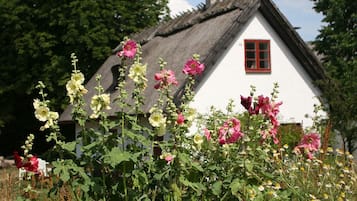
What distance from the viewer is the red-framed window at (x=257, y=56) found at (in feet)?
57.7

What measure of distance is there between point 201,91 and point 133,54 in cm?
1266

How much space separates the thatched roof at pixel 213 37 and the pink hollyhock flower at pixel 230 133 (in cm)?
1125

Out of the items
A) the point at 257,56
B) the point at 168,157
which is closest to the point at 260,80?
the point at 257,56

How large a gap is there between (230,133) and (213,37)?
41.7 ft

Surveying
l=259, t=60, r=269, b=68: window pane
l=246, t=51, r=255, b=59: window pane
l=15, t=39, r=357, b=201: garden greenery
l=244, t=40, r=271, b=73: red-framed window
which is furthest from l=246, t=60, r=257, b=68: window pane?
l=15, t=39, r=357, b=201: garden greenery

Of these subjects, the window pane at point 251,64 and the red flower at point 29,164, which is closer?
the red flower at point 29,164

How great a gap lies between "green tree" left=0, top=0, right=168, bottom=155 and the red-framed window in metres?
9.44

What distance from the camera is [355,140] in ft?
49.5

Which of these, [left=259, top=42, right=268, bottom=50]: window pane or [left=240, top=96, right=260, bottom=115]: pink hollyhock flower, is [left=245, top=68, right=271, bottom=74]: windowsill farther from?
[left=240, top=96, right=260, bottom=115]: pink hollyhock flower

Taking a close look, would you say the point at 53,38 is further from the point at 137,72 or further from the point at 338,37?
the point at 137,72

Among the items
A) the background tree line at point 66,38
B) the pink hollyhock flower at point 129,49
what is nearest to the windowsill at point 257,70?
the background tree line at point 66,38

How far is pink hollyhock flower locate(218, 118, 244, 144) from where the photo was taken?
423 centimetres

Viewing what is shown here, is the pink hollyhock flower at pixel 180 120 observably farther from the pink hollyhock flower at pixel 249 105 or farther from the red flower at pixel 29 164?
the red flower at pixel 29 164

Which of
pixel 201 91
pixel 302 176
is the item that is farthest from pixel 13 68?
pixel 302 176
